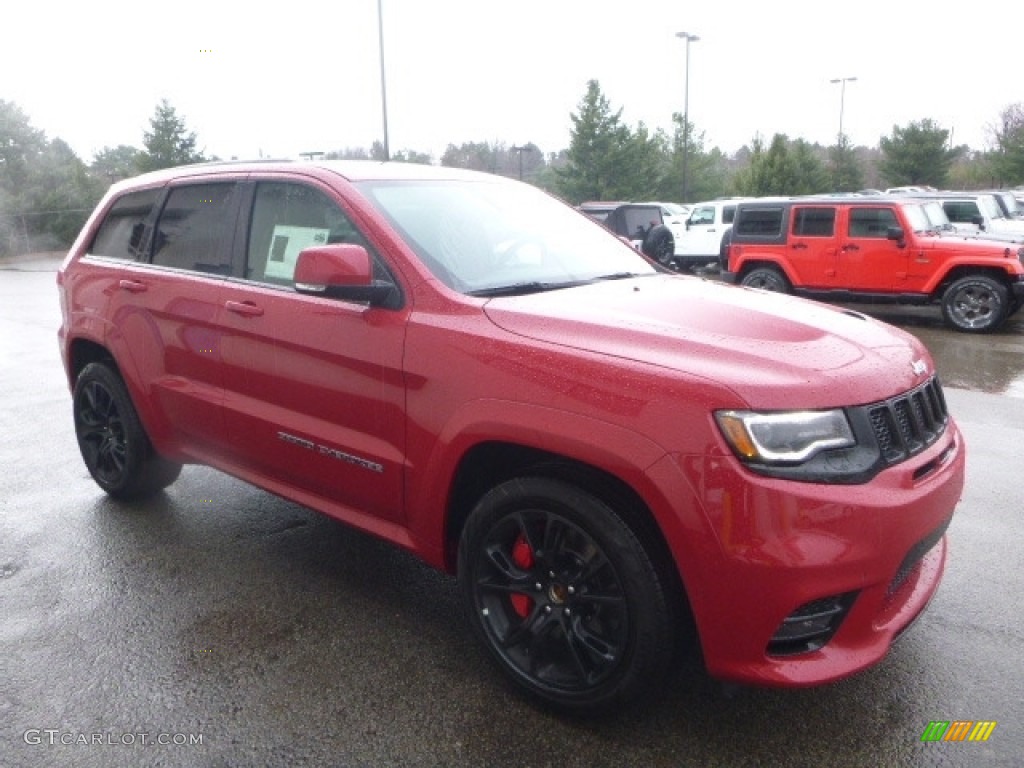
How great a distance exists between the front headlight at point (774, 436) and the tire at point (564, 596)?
44 cm

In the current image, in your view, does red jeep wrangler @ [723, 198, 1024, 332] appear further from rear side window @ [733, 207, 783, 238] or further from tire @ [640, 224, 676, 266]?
tire @ [640, 224, 676, 266]

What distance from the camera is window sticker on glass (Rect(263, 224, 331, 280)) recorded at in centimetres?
348

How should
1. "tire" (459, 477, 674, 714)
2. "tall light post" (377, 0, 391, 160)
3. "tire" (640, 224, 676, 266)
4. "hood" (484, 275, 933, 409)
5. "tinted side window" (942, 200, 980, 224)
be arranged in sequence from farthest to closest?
"tall light post" (377, 0, 391, 160), "tinted side window" (942, 200, 980, 224), "tire" (640, 224, 676, 266), "tire" (459, 477, 674, 714), "hood" (484, 275, 933, 409)

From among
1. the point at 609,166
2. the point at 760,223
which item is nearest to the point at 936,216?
the point at 760,223

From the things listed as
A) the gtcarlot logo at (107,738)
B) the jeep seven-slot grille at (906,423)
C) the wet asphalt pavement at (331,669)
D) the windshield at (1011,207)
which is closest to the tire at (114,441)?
the wet asphalt pavement at (331,669)

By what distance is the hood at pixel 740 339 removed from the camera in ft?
7.74

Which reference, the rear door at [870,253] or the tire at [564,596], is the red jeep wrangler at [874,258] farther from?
the tire at [564,596]

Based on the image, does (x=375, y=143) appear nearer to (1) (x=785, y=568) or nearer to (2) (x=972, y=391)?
(2) (x=972, y=391)

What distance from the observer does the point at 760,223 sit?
13219 mm

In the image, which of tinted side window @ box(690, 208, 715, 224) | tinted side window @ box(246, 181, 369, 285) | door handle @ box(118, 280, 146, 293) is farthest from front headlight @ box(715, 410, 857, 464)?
tinted side window @ box(690, 208, 715, 224)

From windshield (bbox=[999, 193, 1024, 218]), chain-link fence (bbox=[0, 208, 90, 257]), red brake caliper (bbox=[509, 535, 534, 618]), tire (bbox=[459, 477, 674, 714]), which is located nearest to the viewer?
tire (bbox=[459, 477, 674, 714])

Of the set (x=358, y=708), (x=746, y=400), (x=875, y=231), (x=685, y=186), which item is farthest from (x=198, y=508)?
(x=685, y=186)

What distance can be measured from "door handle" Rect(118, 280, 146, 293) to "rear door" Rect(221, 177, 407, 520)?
766 millimetres

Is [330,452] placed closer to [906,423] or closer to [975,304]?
[906,423]
